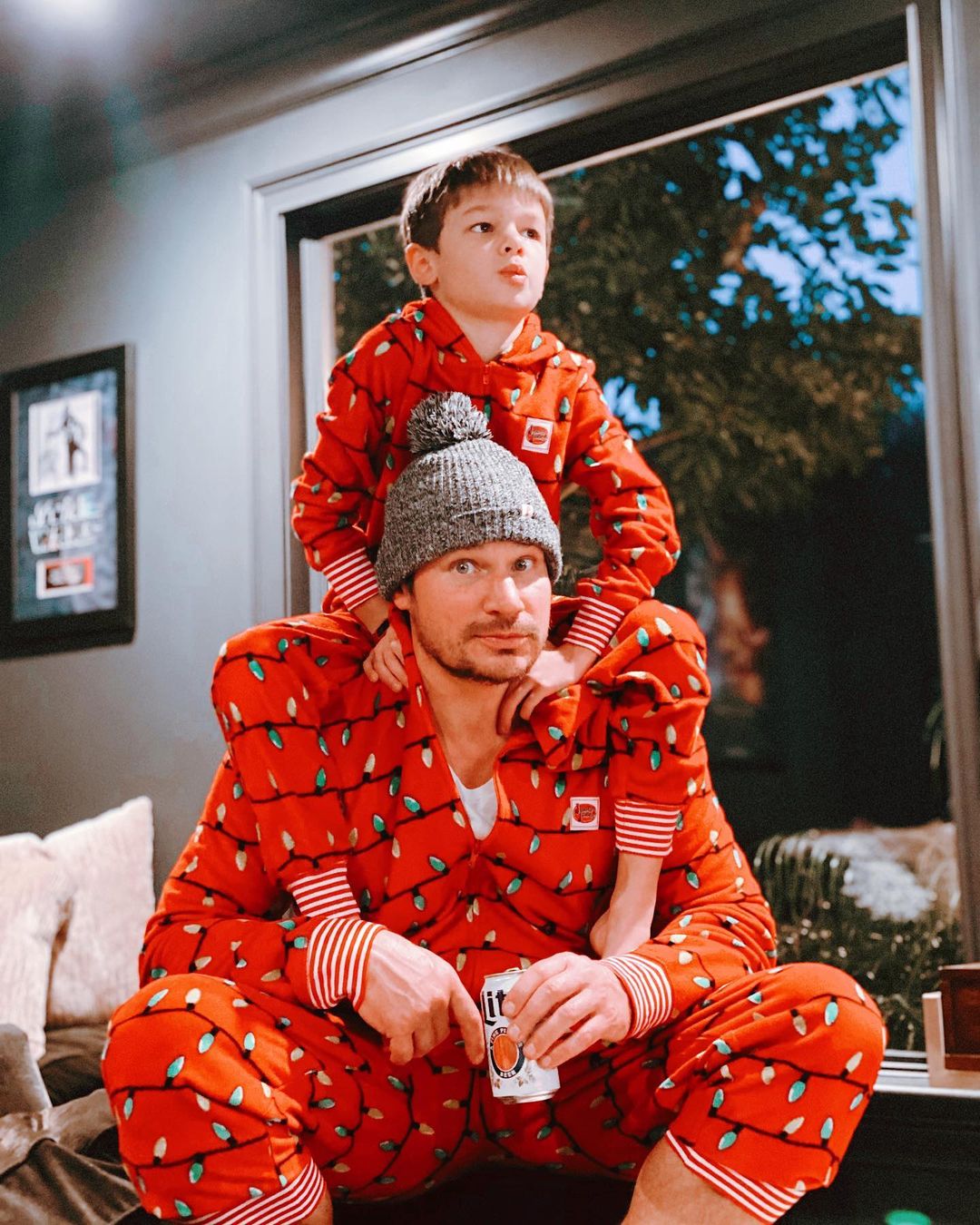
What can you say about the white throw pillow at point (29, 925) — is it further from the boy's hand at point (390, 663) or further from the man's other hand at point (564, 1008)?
the man's other hand at point (564, 1008)

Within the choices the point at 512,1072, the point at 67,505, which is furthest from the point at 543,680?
the point at 67,505

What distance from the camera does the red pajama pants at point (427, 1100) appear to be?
1319 mm

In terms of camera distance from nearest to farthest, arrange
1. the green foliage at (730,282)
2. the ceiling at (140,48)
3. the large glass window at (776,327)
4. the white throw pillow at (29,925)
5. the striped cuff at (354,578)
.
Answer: the striped cuff at (354,578), the white throw pillow at (29,925), the ceiling at (140,48), the large glass window at (776,327), the green foliage at (730,282)

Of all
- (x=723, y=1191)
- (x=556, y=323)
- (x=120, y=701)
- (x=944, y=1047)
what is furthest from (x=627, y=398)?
(x=723, y=1191)

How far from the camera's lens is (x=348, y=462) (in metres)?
1.79

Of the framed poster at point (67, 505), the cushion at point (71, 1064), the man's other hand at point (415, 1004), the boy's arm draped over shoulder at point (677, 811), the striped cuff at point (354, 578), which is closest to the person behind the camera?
the man's other hand at point (415, 1004)

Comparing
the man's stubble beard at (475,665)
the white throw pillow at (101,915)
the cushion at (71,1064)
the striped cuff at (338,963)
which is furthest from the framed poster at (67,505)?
the striped cuff at (338,963)

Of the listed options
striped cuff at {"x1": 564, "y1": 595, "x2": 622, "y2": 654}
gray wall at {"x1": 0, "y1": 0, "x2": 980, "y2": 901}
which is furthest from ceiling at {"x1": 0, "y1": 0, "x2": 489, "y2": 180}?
striped cuff at {"x1": 564, "y1": 595, "x2": 622, "y2": 654}

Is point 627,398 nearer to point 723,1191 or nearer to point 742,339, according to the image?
point 742,339

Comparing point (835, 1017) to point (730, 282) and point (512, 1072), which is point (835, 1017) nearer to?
point (512, 1072)

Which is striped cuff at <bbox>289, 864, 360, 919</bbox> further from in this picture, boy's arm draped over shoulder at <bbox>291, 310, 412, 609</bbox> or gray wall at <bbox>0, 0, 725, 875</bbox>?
gray wall at <bbox>0, 0, 725, 875</bbox>

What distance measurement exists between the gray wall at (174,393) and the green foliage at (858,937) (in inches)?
66.7

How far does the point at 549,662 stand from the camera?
1.69 metres

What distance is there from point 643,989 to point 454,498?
27.1 inches
